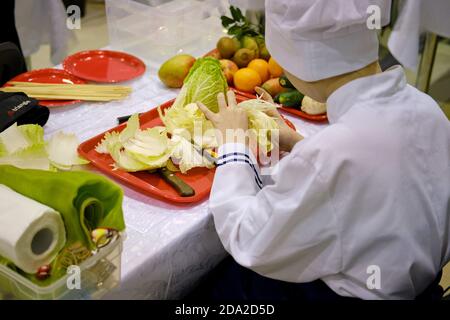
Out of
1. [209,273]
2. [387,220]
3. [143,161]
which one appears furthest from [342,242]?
[143,161]

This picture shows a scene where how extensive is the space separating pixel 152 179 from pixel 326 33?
539 mm

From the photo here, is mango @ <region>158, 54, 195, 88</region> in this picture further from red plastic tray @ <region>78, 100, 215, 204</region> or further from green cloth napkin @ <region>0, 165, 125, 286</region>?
green cloth napkin @ <region>0, 165, 125, 286</region>

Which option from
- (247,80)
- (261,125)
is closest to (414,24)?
(247,80)

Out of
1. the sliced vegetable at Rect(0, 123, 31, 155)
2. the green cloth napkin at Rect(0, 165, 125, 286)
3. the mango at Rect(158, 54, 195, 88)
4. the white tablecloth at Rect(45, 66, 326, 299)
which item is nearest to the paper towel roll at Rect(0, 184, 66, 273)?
the green cloth napkin at Rect(0, 165, 125, 286)

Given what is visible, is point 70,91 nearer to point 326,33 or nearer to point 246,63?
point 246,63

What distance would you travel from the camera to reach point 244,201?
1.06 metres

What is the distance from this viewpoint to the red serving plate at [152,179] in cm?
116

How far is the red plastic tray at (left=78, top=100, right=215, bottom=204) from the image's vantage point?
1161 millimetres

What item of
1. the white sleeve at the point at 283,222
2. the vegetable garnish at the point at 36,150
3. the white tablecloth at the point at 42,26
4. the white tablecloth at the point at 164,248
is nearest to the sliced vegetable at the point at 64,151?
the vegetable garnish at the point at 36,150

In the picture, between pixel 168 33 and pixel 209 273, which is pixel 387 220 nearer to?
pixel 209 273

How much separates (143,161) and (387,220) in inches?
23.0

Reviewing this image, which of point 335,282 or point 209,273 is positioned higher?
point 335,282

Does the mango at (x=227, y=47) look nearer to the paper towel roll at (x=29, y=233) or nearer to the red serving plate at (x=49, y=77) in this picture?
the red serving plate at (x=49, y=77)
